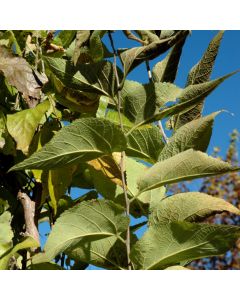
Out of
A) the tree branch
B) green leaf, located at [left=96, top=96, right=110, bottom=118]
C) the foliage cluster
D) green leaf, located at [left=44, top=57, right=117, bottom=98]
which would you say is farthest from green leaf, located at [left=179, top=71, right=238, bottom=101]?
the tree branch

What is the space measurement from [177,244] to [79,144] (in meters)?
0.18

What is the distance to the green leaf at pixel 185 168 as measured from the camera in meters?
0.63

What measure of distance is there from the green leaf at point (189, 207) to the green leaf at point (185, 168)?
0.03 m

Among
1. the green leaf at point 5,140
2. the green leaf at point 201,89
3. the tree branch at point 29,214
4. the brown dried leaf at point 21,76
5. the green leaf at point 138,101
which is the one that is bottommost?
the tree branch at point 29,214

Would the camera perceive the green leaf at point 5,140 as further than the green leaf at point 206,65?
Yes

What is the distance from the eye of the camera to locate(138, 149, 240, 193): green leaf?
2.07ft

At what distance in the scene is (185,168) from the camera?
0.65 metres

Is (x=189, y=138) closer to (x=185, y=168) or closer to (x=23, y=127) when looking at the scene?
(x=185, y=168)

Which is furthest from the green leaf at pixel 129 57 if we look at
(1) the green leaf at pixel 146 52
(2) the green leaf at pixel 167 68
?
(2) the green leaf at pixel 167 68

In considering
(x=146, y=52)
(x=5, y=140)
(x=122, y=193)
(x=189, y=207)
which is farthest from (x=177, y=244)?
(x=5, y=140)

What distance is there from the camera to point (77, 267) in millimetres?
815

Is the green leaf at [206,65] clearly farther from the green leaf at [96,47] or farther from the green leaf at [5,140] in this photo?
the green leaf at [5,140]

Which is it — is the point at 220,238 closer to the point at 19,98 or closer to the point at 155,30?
the point at 155,30

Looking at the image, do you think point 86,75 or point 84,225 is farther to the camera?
point 86,75
